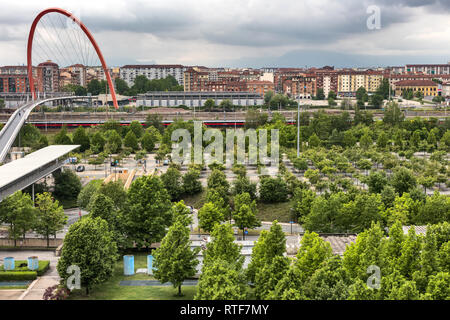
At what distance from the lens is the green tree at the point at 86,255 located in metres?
14.6

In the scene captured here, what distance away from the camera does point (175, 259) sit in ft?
48.2

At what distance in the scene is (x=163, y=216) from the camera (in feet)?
64.6

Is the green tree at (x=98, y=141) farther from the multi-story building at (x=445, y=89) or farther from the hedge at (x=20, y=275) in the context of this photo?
the multi-story building at (x=445, y=89)

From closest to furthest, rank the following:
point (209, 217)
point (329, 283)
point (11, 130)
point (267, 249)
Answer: point (329, 283) < point (267, 249) < point (209, 217) < point (11, 130)

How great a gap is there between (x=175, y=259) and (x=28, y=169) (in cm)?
1168

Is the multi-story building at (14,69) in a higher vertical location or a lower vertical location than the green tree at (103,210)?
higher

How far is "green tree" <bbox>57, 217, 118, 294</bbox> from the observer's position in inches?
577

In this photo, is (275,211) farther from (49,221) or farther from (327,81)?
(327,81)

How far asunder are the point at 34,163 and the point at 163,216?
29.8 feet

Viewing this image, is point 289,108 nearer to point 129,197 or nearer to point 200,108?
point 200,108

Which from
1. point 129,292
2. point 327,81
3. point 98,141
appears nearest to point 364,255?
point 129,292

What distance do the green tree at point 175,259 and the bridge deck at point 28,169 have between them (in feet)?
26.9

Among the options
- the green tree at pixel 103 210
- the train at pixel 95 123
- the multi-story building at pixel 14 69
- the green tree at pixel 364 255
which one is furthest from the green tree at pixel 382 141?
the multi-story building at pixel 14 69
